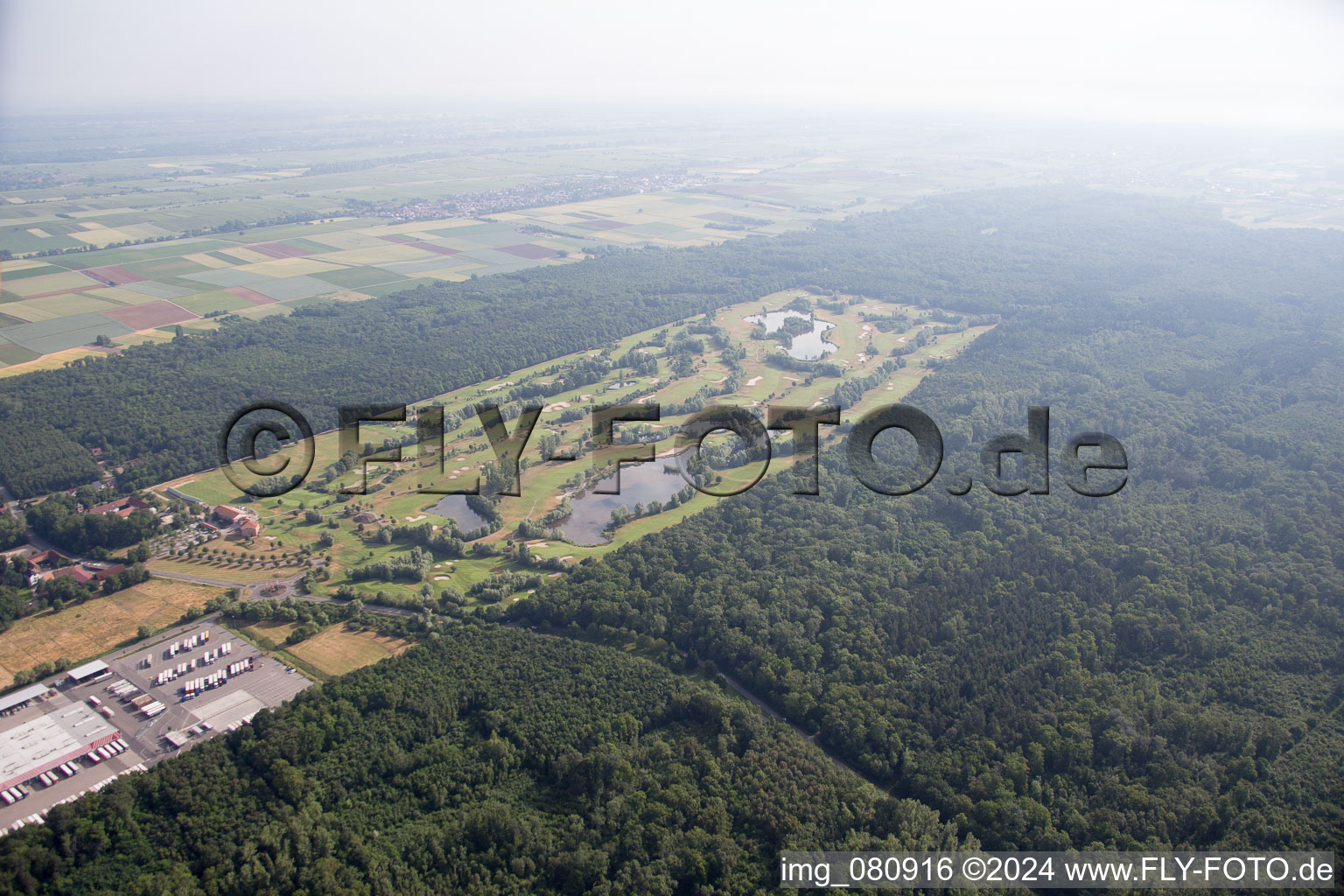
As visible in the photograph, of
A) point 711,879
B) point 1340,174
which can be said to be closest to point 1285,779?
point 711,879

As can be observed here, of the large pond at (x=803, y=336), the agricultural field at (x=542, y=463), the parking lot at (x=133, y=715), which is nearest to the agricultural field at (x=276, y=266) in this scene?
the agricultural field at (x=542, y=463)

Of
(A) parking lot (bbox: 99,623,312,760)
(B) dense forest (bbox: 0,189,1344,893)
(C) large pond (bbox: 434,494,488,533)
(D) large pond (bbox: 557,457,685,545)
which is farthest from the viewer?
(C) large pond (bbox: 434,494,488,533)

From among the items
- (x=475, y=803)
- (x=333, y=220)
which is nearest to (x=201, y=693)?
(x=475, y=803)

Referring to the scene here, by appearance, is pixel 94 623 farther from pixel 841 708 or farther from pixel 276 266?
pixel 276 266

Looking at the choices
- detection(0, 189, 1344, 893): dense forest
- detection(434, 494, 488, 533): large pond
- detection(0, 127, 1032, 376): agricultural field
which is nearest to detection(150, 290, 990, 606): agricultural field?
detection(434, 494, 488, 533): large pond

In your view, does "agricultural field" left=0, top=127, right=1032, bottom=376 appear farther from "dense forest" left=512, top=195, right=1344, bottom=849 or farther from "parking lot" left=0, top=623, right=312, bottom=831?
"dense forest" left=512, top=195, right=1344, bottom=849
